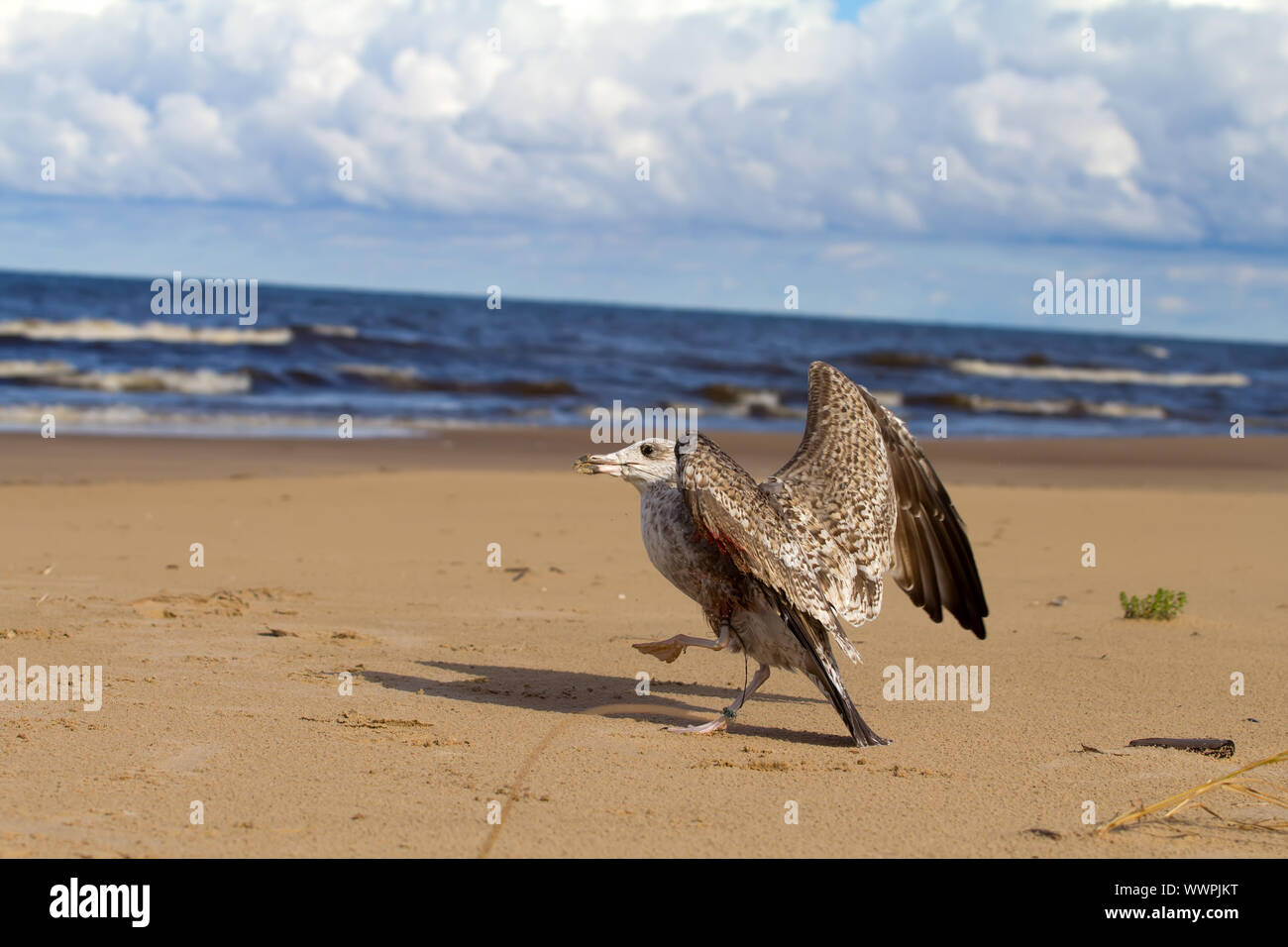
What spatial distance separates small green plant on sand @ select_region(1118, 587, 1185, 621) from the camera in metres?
7.82

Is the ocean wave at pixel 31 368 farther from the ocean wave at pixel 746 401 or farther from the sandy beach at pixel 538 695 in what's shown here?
the sandy beach at pixel 538 695

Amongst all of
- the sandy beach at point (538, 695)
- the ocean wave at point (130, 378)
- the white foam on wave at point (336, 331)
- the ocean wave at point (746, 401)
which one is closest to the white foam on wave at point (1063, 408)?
the ocean wave at point (746, 401)

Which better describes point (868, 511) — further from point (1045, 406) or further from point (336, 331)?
point (336, 331)

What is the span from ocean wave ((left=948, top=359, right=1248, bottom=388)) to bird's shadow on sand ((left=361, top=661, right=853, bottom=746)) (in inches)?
1587

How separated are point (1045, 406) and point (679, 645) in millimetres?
29463

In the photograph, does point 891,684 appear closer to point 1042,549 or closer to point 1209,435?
point 1042,549

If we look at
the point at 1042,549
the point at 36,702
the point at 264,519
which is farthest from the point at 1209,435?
the point at 36,702

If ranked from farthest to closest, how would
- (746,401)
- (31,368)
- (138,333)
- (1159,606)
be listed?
(138,333)
(746,401)
(31,368)
(1159,606)

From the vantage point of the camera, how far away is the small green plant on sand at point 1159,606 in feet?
25.7

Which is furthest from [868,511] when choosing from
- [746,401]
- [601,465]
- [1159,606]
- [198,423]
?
[746,401]

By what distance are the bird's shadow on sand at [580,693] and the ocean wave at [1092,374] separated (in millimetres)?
40313

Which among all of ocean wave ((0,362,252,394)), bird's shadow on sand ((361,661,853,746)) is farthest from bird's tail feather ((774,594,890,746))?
ocean wave ((0,362,252,394))

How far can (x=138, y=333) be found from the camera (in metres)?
38.9

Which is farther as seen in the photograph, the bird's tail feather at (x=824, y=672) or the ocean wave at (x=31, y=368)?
the ocean wave at (x=31, y=368)
